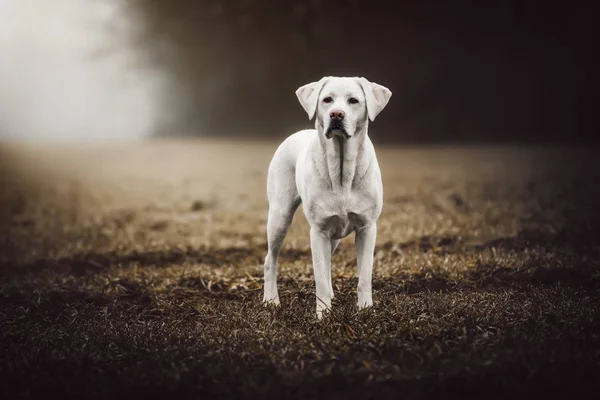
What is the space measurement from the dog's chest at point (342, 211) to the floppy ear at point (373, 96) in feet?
2.14

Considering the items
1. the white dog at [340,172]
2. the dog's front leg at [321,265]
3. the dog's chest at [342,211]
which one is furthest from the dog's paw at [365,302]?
the dog's chest at [342,211]

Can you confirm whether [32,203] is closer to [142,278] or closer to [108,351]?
[142,278]

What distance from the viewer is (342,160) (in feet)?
16.1

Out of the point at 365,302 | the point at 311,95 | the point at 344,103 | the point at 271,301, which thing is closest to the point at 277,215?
the point at 271,301

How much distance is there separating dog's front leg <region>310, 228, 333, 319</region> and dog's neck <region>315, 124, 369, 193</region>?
428 millimetres

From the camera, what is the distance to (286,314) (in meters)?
5.38

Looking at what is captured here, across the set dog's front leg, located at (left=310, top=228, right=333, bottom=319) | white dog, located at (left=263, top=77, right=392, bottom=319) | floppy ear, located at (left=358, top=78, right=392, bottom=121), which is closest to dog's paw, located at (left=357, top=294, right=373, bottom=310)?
white dog, located at (left=263, top=77, right=392, bottom=319)

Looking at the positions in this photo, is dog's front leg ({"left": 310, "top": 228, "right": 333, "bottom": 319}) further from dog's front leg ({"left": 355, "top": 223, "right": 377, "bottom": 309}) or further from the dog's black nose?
the dog's black nose

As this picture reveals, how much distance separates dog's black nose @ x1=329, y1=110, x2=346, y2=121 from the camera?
4574mm

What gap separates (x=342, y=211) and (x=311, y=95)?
0.93 metres

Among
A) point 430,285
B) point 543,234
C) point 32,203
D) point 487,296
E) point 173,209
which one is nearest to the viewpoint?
point 487,296

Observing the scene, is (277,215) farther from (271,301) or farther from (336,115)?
(336,115)

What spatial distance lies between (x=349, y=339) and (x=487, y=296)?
1737 millimetres

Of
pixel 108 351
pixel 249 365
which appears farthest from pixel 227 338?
pixel 108 351
